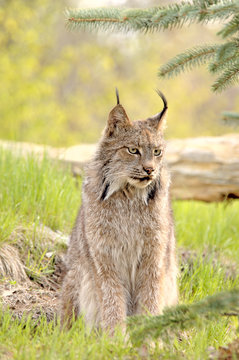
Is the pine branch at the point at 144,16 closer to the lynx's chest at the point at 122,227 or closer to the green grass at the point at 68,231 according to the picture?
the lynx's chest at the point at 122,227

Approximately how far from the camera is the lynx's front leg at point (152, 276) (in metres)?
3.38

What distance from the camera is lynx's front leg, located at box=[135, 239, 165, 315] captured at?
338cm

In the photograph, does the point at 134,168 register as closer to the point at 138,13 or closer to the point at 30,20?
the point at 138,13

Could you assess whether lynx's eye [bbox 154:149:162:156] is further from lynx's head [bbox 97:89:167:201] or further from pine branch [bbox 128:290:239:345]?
pine branch [bbox 128:290:239:345]

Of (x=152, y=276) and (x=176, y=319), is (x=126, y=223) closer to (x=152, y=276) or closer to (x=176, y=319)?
(x=152, y=276)

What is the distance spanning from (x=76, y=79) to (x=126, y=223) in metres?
15.5

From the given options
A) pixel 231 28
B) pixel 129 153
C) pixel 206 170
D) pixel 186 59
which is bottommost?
pixel 206 170

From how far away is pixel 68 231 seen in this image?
5.04m

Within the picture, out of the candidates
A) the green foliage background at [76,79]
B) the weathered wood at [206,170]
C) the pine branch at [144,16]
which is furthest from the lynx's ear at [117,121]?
the green foliage background at [76,79]

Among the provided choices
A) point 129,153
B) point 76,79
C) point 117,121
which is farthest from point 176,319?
point 76,79

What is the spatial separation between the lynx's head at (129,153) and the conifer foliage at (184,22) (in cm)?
38

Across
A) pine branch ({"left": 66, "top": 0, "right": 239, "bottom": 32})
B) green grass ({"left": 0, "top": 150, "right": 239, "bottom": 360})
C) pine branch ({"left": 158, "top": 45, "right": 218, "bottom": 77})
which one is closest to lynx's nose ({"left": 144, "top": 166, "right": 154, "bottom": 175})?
pine branch ({"left": 158, "top": 45, "right": 218, "bottom": 77})

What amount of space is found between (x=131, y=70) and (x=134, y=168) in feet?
50.7

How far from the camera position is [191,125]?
72.2 feet
